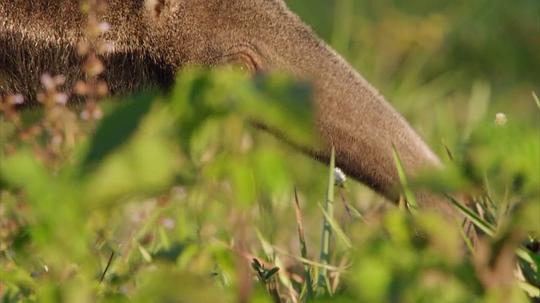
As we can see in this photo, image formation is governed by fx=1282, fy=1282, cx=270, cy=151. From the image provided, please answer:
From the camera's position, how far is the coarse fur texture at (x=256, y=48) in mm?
3779

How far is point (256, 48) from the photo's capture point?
3811 millimetres

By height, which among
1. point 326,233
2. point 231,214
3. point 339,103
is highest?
point 231,214

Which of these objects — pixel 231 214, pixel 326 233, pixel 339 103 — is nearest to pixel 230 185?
pixel 231 214

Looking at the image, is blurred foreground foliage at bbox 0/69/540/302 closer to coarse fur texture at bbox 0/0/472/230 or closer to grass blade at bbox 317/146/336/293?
grass blade at bbox 317/146/336/293

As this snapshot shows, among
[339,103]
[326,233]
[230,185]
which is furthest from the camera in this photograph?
[339,103]

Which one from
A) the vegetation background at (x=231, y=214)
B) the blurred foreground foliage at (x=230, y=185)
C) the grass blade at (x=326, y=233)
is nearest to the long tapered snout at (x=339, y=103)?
the vegetation background at (x=231, y=214)

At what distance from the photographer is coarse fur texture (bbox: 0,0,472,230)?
3.78 meters

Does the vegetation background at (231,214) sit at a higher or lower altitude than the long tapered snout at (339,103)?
higher

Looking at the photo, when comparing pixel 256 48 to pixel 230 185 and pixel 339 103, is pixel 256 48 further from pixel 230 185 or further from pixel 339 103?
pixel 230 185

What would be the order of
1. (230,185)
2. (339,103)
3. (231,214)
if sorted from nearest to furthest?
(230,185) → (231,214) → (339,103)

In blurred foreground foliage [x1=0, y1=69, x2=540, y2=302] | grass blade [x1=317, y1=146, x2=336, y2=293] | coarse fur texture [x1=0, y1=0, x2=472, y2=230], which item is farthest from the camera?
coarse fur texture [x1=0, y1=0, x2=472, y2=230]

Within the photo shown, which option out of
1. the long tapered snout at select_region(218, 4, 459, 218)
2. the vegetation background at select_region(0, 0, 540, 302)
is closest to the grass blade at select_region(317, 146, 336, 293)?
the vegetation background at select_region(0, 0, 540, 302)

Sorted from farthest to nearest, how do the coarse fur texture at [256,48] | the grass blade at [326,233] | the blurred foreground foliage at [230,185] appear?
the coarse fur texture at [256,48]
the grass blade at [326,233]
the blurred foreground foliage at [230,185]

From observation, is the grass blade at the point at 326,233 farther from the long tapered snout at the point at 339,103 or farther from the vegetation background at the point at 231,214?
the long tapered snout at the point at 339,103
